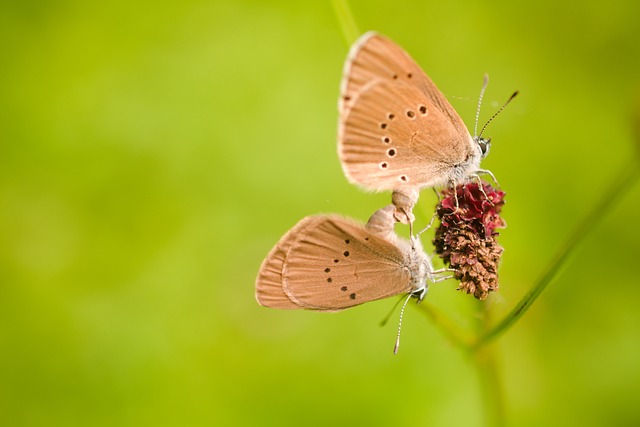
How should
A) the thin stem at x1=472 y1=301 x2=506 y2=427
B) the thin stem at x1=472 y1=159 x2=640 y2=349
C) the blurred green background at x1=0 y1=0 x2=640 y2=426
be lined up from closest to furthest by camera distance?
1. the thin stem at x1=472 y1=159 x2=640 y2=349
2. the thin stem at x1=472 y1=301 x2=506 y2=427
3. the blurred green background at x1=0 y1=0 x2=640 y2=426

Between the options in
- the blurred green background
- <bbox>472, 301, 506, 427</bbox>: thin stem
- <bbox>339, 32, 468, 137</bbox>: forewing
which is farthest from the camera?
the blurred green background

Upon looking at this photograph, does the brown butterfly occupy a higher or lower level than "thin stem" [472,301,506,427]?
higher

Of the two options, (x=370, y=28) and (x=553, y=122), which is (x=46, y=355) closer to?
(x=370, y=28)

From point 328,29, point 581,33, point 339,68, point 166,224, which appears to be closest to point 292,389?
point 166,224

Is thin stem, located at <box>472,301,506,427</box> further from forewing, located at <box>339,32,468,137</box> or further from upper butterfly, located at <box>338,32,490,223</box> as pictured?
forewing, located at <box>339,32,468,137</box>

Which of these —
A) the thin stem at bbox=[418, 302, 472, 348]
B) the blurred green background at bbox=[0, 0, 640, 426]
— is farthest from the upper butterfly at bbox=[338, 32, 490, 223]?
the blurred green background at bbox=[0, 0, 640, 426]

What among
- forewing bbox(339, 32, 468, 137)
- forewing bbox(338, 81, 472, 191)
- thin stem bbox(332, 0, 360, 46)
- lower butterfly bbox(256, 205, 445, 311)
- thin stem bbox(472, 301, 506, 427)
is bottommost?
thin stem bbox(472, 301, 506, 427)
